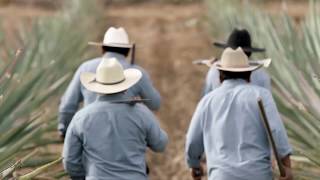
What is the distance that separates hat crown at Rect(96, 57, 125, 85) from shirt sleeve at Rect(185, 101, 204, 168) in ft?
1.50

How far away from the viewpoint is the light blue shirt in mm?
5141

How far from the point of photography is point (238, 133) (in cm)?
518

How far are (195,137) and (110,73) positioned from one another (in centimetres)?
58

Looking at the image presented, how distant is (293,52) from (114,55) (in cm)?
222

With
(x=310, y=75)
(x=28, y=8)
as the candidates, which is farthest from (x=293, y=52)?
(x=28, y=8)

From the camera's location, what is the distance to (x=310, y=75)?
6.92m

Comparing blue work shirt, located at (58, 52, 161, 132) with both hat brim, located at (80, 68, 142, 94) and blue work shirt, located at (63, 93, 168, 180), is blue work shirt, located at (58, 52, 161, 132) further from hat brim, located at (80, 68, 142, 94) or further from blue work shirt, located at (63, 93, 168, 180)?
blue work shirt, located at (63, 93, 168, 180)

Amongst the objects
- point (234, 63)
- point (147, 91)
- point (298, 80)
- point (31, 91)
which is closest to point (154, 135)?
point (234, 63)

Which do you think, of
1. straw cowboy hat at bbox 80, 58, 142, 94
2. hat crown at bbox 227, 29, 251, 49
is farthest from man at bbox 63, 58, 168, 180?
hat crown at bbox 227, 29, 251, 49

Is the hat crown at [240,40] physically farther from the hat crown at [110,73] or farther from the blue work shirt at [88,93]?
the hat crown at [110,73]

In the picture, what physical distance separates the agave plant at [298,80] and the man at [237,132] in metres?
0.38

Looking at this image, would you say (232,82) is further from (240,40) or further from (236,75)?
(240,40)

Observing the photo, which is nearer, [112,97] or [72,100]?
[112,97]

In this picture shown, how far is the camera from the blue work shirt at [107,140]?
5.23m
